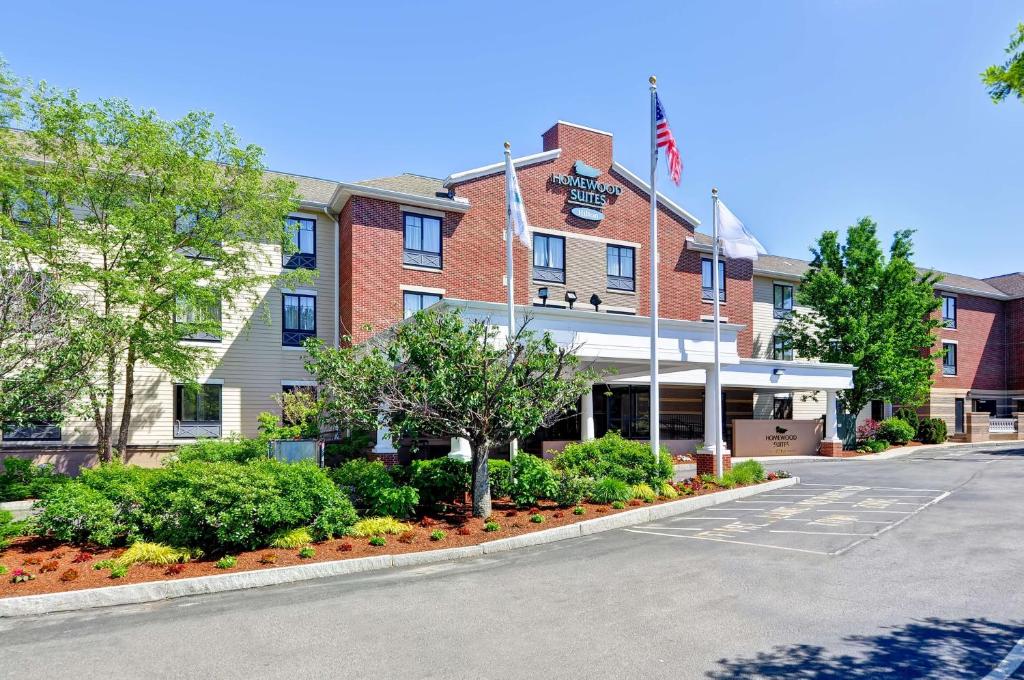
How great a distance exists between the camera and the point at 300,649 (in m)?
7.30

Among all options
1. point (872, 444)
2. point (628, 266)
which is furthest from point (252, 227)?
point (872, 444)

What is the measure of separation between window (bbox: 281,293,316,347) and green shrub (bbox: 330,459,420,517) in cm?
1285

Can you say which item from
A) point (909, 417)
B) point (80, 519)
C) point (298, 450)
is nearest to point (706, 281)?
point (909, 417)

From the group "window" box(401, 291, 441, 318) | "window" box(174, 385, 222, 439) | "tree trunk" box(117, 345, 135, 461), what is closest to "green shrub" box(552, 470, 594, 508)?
"window" box(401, 291, 441, 318)

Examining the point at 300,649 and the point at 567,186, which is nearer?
the point at 300,649

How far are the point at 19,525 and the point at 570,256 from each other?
22083mm

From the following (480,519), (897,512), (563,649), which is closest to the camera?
(563,649)

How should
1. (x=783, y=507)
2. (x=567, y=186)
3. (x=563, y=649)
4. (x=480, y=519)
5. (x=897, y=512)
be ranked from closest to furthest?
(x=563, y=649), (x=480, y=519), (x=897, y=512), (x=783, y=507), (x=567, y=186)

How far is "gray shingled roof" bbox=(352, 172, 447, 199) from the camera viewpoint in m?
27.3

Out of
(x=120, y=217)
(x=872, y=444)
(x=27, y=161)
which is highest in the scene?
(x=27, y=161)

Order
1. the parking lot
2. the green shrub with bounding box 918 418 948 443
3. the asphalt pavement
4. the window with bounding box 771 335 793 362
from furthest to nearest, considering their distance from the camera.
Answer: the green shrub with bounding box 918 418 948 443 → the window with bounding box 771 335 793 362 → the parking lot → the asphalt pavement

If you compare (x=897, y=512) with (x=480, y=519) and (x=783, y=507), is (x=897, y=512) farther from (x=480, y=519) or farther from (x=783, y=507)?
(x=480, y=519)

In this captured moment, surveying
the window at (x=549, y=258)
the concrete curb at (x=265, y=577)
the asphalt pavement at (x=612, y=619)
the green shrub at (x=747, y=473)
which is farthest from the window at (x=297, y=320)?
the asphalt pavement at (x=612, y=619)

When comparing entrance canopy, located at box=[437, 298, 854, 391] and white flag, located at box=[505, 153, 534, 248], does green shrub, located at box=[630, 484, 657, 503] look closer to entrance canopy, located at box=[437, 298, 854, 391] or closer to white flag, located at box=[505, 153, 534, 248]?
entrance canopy, located at box=[437, 298, 854, 391]
